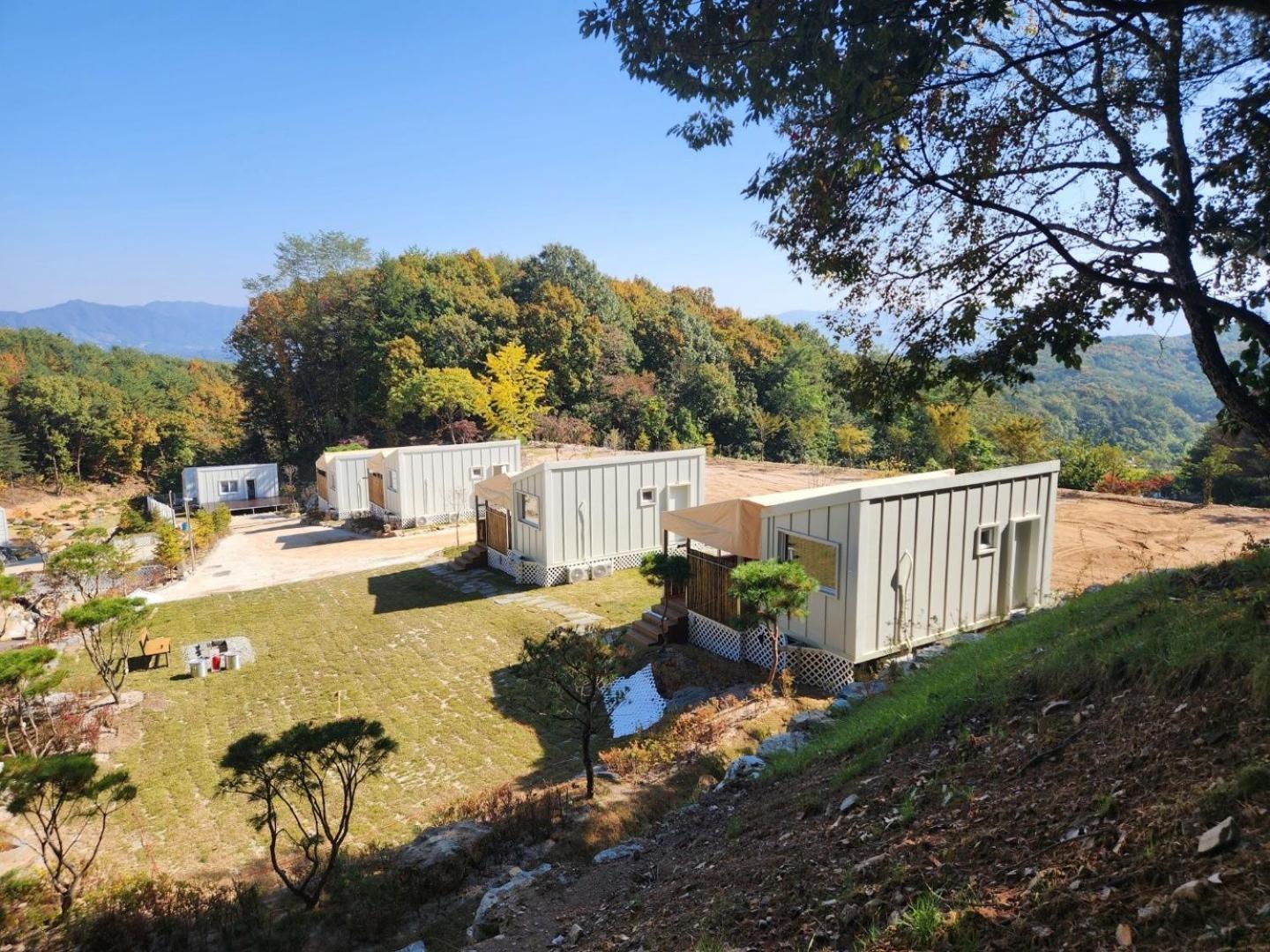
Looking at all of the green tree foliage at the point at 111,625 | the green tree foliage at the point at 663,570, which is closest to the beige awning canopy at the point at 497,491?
the green tree foliage at the point at 663,570

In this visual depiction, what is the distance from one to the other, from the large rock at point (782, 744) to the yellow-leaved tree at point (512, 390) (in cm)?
2918

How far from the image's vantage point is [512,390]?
37500mm

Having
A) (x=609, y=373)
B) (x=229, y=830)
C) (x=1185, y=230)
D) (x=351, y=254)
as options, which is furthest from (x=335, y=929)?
(x=351, y=254)

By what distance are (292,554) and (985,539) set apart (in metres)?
19.4

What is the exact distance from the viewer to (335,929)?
5680 millimetres

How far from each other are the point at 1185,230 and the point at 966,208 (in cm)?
156

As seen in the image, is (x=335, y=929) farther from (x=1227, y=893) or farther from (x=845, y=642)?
(x=845, y=642)

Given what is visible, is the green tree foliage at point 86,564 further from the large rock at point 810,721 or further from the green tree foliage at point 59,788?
the large rock at point 810,721

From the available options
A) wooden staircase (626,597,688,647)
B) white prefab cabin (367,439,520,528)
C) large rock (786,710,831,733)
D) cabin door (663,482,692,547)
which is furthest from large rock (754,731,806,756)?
white prefab cabin (367,439,520,528)

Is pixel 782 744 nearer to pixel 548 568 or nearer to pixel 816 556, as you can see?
pixel 816 556

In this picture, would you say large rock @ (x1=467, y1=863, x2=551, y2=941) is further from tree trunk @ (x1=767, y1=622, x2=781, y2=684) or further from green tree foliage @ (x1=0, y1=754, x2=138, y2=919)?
tree trunk @ (x1=767, y1=622, x2=781, y2=684)

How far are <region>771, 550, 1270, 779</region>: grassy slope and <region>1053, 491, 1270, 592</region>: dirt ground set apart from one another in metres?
6.87

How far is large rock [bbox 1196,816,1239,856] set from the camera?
277 centimetres

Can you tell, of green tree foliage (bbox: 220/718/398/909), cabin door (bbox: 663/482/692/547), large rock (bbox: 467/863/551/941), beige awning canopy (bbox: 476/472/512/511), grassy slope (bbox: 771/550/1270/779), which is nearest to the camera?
grassy slope (bbox: 771/550/1270/779)
